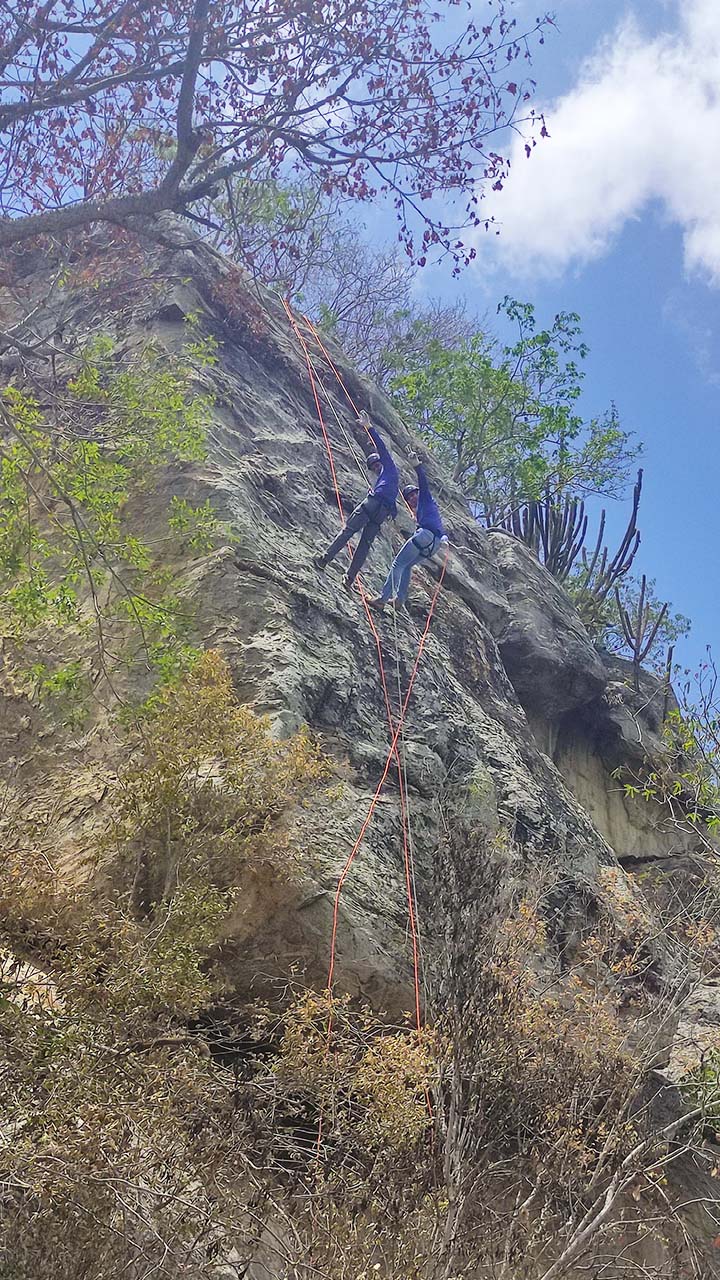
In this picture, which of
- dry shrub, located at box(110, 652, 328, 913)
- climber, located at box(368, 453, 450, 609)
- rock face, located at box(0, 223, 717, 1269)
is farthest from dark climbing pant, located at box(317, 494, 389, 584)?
dry shrub, located at box(110, 652, 328, 913)

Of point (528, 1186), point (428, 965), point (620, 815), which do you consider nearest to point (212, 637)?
point (428, 965)

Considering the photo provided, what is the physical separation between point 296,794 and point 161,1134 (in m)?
2.42

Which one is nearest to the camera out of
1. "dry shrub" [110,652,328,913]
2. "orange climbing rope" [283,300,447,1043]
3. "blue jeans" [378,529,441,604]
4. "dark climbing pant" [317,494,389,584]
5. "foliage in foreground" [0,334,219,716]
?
"foliage in foreground" [0,334,219,716]

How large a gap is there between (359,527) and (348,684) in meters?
1.91

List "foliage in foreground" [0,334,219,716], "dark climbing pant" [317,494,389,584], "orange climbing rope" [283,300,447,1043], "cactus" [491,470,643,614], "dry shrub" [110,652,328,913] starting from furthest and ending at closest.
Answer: "cactus" [491,470,643,614]
"dark climbing pant" [317,494,389,584]
"orange climbing rope" [283,300,447,1043]
"dry shrub" [110,652,328,913]
"foliage in foreground" [0,334,219,716]

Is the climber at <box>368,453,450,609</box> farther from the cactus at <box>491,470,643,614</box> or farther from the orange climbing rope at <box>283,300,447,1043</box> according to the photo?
the cactus at <box>491,470,643,614</box>

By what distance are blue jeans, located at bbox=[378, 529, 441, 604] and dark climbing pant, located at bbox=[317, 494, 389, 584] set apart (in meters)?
0.47

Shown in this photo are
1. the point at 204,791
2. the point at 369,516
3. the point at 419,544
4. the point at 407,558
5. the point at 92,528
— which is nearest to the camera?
the point at 204,791

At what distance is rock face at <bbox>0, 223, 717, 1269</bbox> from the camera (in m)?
6.34

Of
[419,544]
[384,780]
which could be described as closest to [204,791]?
[384,780]

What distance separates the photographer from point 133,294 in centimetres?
1063

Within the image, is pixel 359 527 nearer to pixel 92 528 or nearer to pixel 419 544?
pixel 419 544

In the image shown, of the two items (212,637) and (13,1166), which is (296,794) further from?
(13,1166)

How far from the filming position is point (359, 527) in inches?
359
